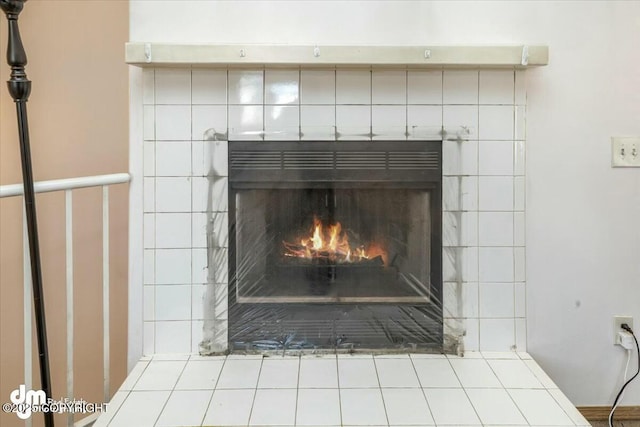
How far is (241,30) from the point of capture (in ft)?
6.06

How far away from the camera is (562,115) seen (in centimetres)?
188

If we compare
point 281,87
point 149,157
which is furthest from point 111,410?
point 281,87

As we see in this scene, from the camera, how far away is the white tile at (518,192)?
1879 millimetres

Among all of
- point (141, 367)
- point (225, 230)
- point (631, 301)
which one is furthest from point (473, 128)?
point (141, 367)

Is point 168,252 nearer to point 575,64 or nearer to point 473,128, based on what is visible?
point 473,128

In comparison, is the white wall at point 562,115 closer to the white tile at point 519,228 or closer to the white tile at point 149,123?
the white tile at point 519,228

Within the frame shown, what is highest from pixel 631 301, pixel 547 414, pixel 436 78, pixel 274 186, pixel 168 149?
pixel 436 78

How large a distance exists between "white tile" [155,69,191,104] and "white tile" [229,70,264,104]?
0.18 meters

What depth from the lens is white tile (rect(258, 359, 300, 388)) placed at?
166cm

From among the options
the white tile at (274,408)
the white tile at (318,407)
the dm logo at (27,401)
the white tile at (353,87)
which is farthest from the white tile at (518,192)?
the dm logo at (27,401)

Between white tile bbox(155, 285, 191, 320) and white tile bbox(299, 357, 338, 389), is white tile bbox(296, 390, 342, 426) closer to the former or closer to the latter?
white tile bbox(299, 357, 338, 389)

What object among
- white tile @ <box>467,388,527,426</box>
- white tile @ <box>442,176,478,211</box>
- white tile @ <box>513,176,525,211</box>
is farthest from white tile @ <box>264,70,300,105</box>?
white tile @ <box>467,388,527,426</box>

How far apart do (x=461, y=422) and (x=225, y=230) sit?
1106 mm

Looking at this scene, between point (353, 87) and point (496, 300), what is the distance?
41.1 inches
